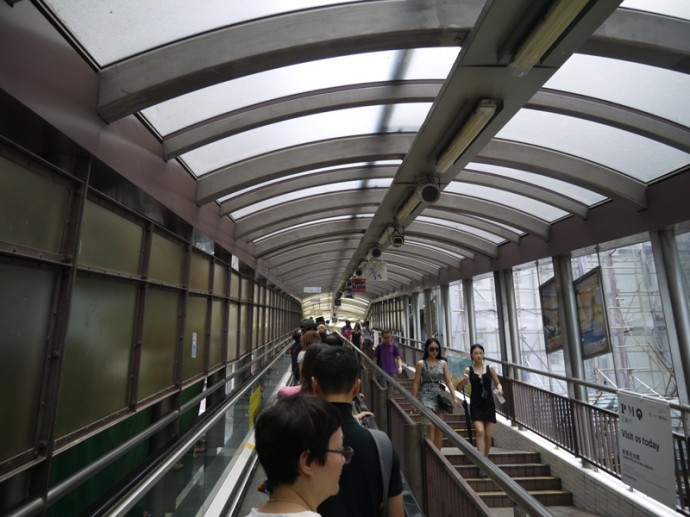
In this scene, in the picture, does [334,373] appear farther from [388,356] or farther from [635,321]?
[635,321]

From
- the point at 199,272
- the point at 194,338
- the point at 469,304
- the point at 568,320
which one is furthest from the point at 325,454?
the point at 469,304

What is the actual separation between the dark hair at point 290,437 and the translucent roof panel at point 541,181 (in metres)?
5.50

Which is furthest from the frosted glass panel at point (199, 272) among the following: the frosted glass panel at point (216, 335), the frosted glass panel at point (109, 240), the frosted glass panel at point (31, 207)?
the frosted glass panel at point (31, 207)

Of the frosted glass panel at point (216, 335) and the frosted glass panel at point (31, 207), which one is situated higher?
the frosted glass panel at point (31, 207)

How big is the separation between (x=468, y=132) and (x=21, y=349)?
336 centimetres

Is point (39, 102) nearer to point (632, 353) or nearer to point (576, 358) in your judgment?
point (576, 358)

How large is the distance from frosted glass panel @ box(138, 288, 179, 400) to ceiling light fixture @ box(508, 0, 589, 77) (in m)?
3.66

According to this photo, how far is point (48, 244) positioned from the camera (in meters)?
2.38

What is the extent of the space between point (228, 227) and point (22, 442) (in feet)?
15.3

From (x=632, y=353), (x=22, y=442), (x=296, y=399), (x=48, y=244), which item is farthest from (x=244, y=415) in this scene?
(x=632, y=353)

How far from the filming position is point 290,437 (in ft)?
3.42

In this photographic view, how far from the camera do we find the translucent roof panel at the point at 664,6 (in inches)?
109

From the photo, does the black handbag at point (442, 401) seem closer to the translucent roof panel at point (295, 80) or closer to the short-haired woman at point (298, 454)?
the translucent roof panel at point (295, 80)

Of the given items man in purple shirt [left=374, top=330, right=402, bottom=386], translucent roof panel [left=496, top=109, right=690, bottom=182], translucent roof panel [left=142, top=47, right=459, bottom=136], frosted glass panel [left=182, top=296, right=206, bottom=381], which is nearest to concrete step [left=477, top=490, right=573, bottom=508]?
man in purple shirt [left=374, top=330, right=402, bottom=386]
